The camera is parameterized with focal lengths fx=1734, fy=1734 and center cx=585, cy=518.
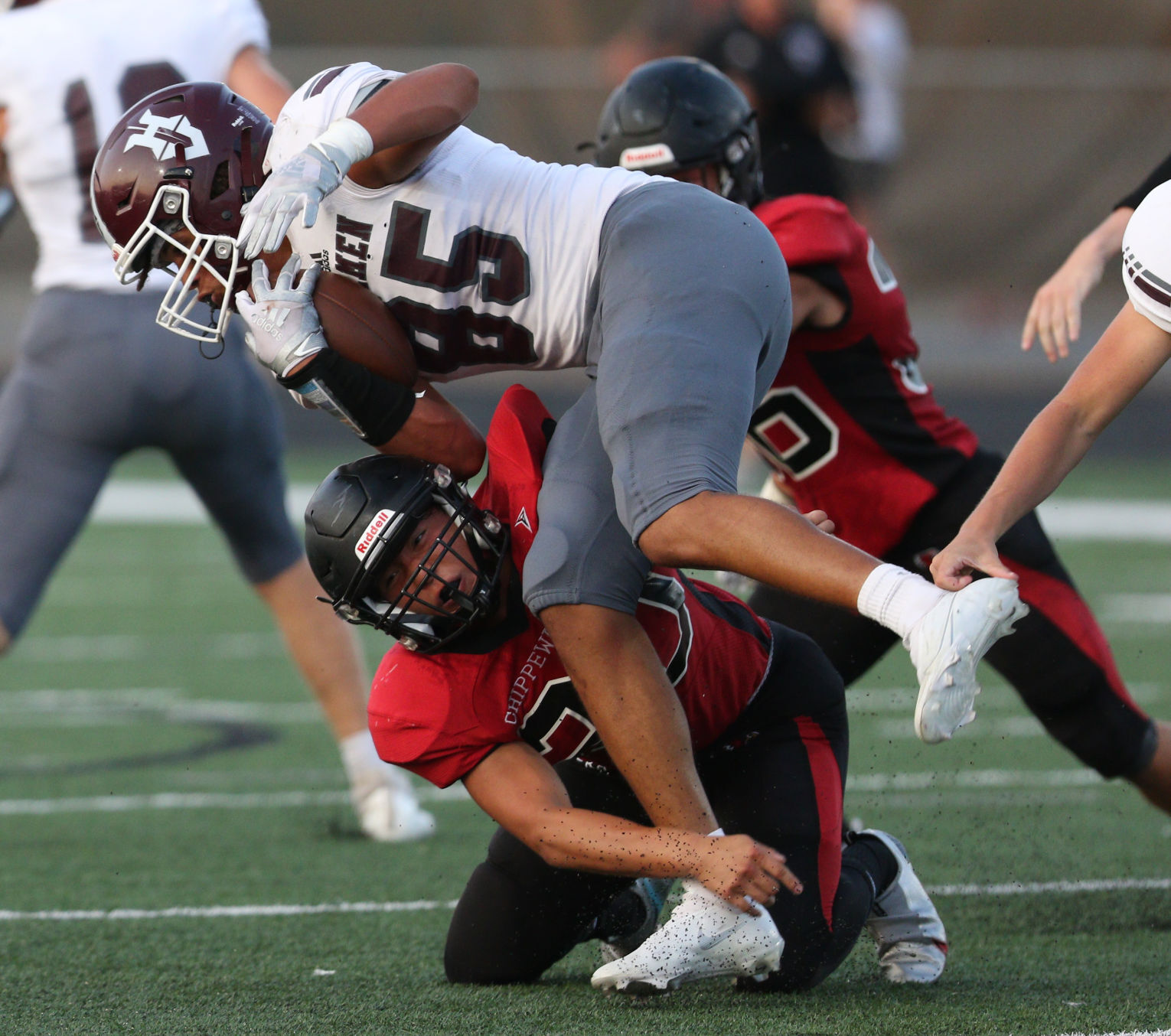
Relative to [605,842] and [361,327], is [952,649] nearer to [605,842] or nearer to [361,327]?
[605,842]

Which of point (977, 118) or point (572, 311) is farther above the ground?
point (572, 311)

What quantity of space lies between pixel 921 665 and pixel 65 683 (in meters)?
4.39

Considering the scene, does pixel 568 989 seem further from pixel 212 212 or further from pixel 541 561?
pixel 212 212

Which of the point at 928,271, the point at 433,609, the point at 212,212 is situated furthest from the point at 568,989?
the point at 928,271

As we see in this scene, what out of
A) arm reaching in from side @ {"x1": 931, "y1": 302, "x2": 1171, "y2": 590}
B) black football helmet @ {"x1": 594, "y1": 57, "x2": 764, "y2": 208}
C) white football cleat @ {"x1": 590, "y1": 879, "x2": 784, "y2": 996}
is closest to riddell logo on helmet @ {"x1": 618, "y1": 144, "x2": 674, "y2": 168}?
black football helmet @ {"x1": 594, "y1": 57, "x2": 764, "y2": 208}

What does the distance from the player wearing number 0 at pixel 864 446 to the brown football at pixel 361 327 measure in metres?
0.86

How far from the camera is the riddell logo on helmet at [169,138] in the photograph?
282 cm

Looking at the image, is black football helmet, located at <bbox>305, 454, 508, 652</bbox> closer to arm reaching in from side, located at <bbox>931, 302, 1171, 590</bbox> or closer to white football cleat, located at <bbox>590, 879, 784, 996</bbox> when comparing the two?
white football cleat, located at <bbox>590, 879, 784, 996</bbox>

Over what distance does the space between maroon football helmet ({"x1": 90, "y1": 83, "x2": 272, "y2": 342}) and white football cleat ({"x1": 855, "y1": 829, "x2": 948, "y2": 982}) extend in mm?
1506

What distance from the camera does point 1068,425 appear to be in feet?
8.65

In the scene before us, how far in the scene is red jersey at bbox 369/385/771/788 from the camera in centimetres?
282

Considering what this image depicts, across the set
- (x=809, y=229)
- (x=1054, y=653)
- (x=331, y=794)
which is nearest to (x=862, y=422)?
(x=809, y=229)

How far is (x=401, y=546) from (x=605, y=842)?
574mm

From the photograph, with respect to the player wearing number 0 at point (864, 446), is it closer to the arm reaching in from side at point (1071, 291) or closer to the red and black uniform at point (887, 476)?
the red and black uniform at point (887, 476)
